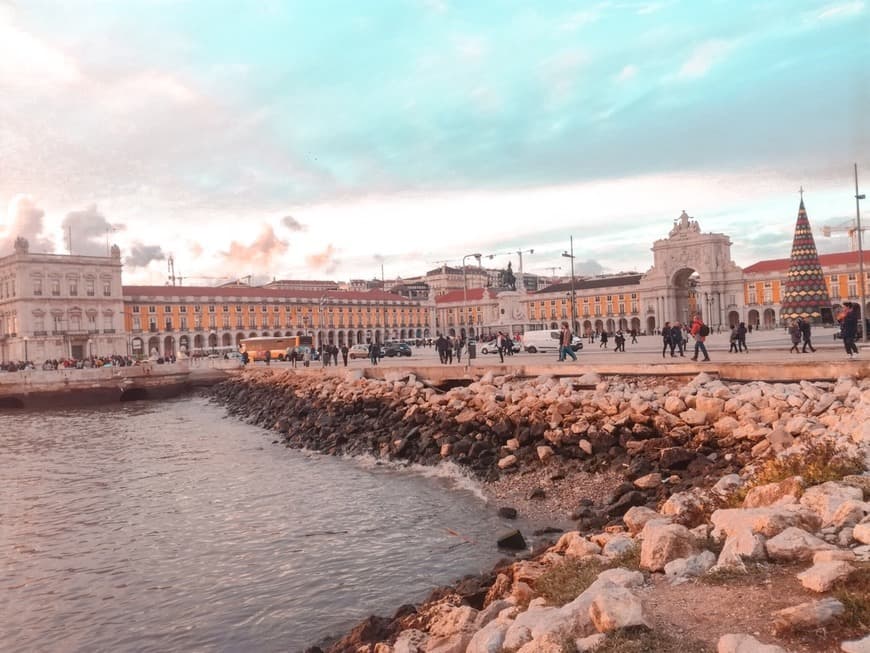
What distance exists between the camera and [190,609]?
902cm

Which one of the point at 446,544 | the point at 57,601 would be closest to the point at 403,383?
the point at 446,544

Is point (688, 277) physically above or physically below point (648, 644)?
above

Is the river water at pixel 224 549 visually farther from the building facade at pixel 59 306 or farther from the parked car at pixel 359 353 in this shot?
the building facade at pixel 59 306

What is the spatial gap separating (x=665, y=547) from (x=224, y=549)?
7.90 m

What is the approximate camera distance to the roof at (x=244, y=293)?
100500 millimetres

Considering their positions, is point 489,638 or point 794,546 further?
point 794,546

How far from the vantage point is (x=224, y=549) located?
446 inches

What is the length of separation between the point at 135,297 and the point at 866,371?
98294 millimetres

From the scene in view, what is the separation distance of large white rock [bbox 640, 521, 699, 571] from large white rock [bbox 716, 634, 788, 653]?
1.69 meters

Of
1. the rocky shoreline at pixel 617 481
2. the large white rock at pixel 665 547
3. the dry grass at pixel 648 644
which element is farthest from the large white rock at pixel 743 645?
the large white rock at pixel 665 547

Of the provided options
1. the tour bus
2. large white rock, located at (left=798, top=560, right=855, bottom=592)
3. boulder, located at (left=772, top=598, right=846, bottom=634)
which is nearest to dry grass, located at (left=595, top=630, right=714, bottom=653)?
boulder, located at (left=772, top=598, right=846, bottom=634)

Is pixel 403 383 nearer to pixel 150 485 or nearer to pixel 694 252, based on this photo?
pixel 150 485

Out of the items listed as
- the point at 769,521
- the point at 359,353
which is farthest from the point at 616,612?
the point at 359,353

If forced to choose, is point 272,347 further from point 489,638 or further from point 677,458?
point 489,638
